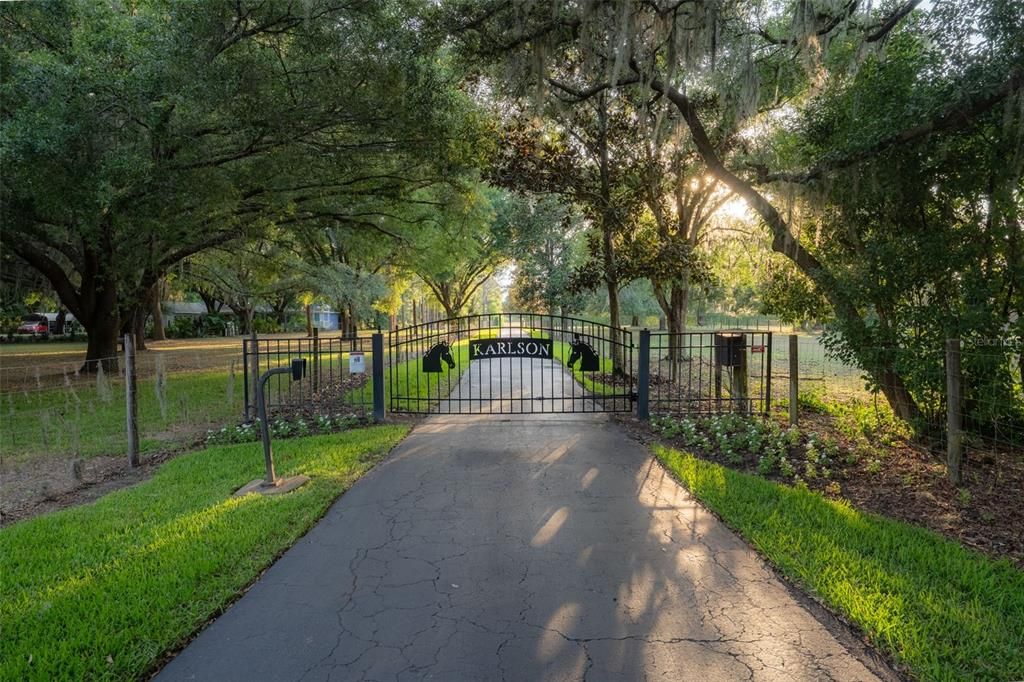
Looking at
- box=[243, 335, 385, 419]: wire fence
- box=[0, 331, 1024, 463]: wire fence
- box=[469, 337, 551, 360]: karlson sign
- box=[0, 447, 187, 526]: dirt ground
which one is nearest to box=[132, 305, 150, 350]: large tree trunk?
box=[0, 331, 1024, 463]: wire fence

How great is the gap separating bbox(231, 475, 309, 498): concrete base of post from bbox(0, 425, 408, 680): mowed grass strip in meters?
0.10

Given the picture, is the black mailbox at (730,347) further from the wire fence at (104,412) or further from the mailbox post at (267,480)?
the wire fence at (104,412)

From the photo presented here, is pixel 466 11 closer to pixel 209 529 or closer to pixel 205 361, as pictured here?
pixel 209 529

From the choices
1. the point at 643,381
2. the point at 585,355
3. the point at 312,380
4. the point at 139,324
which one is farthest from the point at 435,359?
the point at 139,324

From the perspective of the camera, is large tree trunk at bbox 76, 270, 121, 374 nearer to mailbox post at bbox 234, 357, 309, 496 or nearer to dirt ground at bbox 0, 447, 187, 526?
dirt ground at bbox 0, 447, 187, 526

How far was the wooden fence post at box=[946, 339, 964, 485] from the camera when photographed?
16.4ft

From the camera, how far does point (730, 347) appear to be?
27.5 feet

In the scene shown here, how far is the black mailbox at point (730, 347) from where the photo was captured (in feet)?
27.6

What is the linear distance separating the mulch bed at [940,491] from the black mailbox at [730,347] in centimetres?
213

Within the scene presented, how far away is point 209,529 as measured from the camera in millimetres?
4297

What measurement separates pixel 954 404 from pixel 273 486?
635cm

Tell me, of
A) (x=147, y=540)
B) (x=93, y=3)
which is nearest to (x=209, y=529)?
(x=147, y=540)

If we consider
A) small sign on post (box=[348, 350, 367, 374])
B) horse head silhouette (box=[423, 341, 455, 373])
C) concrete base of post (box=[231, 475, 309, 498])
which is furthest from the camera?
horse head silhouette (box=[423, 341, 455, 373])

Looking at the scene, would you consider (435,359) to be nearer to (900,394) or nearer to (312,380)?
(312,380)
